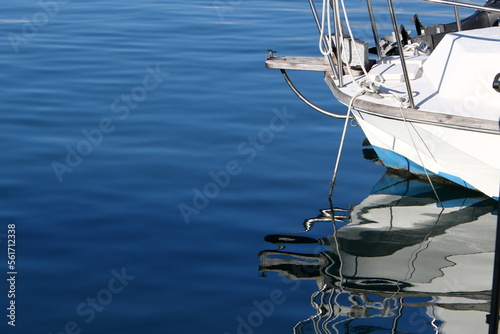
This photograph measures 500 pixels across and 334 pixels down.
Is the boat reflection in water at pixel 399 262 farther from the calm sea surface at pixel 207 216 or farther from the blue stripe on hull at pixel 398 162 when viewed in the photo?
the blue stripe on hull at pixel 398 162

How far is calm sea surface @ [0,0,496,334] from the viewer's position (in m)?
5.33

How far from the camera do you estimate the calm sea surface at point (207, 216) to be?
5.33m

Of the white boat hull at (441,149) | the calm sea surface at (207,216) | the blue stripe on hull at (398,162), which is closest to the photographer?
the calm sea surface at (207,216)

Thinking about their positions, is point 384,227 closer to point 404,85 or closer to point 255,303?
point 404,85

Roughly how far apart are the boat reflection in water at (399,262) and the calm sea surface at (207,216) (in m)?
0.02

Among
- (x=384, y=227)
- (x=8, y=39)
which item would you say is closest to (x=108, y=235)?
(x=384, y=227)

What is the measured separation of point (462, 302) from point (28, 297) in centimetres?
264

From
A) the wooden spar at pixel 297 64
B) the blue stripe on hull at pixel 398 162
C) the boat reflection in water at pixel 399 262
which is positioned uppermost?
the wooden spar at pixel 297 64

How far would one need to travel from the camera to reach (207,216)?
6.75m

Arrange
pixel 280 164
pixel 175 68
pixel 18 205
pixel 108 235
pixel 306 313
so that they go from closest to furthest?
pixel 306 313 → pixel 108 235 → pixel 18 205 → pixel 280 164 → pixel 175 68

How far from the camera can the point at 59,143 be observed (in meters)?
8.31

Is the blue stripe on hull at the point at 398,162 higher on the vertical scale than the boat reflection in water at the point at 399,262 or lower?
higher

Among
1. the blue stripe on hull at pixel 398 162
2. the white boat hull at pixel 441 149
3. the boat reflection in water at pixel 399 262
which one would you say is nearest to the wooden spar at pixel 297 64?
the white boat hull at pixel 441 149

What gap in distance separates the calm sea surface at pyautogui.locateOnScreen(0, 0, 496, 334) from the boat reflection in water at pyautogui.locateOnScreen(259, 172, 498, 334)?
0.02 metres
